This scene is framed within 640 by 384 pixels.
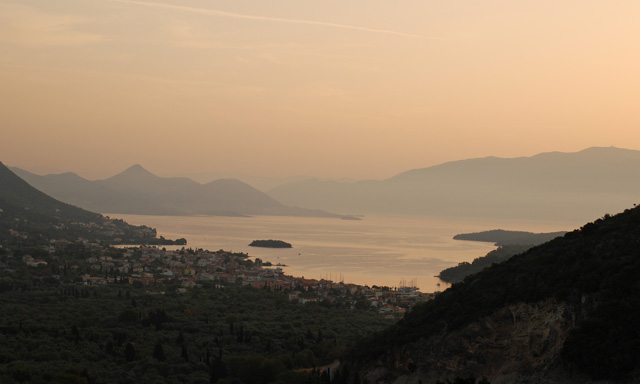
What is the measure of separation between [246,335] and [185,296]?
2234cm

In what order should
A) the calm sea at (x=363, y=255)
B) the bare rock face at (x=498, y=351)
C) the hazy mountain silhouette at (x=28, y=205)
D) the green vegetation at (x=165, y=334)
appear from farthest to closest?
1. the hazy mountain silhouette at (x=28, y=205)
2. the calm sea at (x=363, y=255)
3. the green vegetation at (x=165, y=334)
4. the bare rock face at (x=498, y=351)

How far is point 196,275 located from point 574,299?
63582mm

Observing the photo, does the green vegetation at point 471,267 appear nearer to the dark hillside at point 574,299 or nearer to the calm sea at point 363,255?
the calm sea at point 363,255

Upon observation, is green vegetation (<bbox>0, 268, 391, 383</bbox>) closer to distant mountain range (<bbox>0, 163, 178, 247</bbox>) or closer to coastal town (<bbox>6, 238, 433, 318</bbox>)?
coastal town (<bbox>6, 238, 433, 318</bbox>)

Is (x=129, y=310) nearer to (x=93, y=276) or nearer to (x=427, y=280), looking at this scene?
(x=93, y=276)

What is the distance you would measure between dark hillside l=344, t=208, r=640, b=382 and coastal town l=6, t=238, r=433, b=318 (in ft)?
73.4

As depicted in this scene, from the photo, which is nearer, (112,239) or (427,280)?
(427,280)

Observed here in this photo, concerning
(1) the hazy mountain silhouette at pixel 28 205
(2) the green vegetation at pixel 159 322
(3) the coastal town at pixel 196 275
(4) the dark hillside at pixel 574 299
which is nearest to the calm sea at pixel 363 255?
(3) the coastal town at pixel 196 275

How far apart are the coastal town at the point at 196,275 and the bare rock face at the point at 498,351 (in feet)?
83.4

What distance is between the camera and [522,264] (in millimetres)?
40406

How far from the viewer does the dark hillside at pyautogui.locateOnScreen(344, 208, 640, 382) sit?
1171 inches

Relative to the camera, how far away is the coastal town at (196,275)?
71.5 metres

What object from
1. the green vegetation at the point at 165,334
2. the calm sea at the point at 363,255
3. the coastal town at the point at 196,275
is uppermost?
the calm sea at the point at 363,255

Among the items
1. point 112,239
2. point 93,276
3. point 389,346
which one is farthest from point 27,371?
point 112,239
